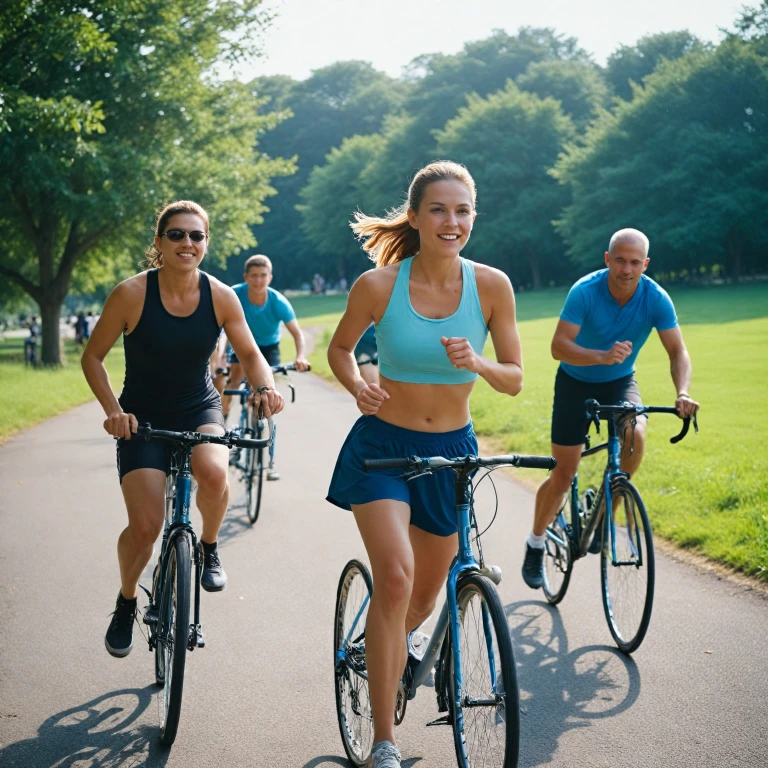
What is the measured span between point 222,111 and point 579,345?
25.0 meters

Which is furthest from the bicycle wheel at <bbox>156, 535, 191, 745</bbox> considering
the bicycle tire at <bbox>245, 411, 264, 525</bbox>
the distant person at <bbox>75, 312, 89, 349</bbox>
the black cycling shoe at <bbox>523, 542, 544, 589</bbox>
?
the distant person at <bbox>75, 312, 89, 349</bbox>

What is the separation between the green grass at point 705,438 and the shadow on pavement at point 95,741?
3.96 metres

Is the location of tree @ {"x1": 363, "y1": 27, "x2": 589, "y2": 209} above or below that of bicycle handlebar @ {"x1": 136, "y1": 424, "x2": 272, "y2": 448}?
above

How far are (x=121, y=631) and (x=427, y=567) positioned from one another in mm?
1713

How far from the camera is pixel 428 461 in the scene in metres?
3.35

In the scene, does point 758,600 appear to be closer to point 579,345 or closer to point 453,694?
point 579,345

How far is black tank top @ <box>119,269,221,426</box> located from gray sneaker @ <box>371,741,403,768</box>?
204 cm

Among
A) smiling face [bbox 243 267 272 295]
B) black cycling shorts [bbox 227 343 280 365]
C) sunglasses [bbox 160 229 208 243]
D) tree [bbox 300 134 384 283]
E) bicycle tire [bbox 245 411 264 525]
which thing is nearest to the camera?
sunglasses [bbox 160 229 208 243]

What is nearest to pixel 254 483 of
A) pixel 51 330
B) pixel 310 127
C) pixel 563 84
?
pixel 51 330

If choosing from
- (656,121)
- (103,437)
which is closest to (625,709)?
(103,437)

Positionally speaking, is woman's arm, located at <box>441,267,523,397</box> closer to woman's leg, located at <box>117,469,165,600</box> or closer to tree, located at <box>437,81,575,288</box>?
woman's leg, located at <box>117,469,165,600</box>

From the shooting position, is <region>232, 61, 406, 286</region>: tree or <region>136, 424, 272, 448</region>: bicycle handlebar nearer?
<region>136, 424, 272, 448</region>: bicycle handlebar

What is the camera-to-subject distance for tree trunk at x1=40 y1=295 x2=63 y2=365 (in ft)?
91.9

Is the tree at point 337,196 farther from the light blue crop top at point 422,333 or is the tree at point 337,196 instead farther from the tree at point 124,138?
the light blue crop top at point 422,333
